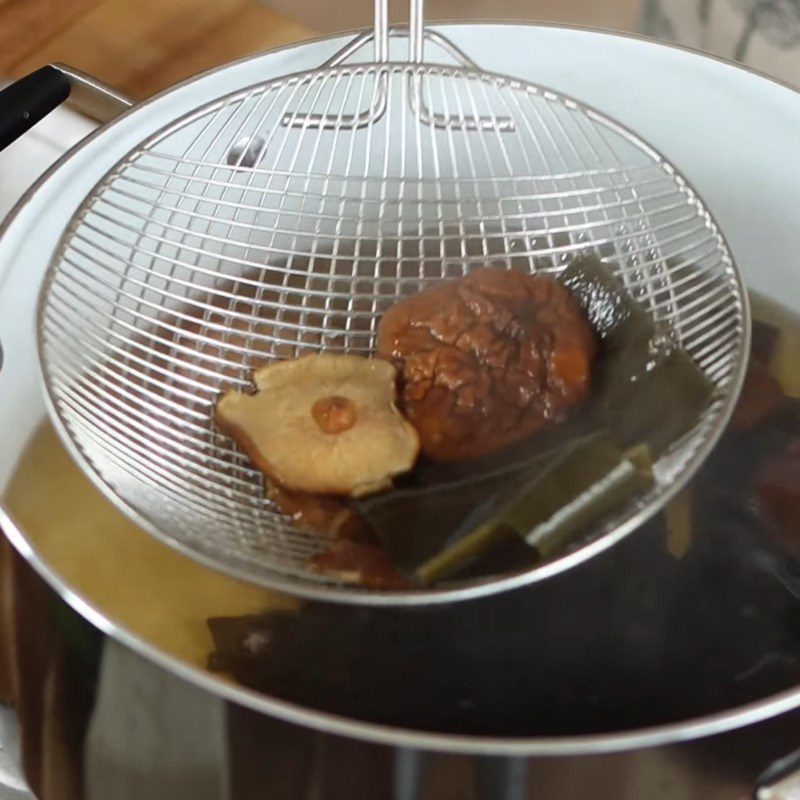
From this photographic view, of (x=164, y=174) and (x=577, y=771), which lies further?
(x=164, y=174)

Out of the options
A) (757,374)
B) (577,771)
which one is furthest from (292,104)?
(577,771)

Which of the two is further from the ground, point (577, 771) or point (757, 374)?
point (757, 374)

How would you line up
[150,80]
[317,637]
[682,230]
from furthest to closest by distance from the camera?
[150,80]
[682,230]
[317,637]

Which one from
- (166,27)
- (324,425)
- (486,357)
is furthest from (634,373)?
(166,27)

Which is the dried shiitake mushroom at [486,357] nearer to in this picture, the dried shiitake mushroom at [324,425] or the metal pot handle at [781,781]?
the dried shiitake mushroom at [324,425]

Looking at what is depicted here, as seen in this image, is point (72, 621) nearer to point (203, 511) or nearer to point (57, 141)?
point (203, 511)

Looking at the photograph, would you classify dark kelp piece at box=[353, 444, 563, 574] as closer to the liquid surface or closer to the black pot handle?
the liquid surface

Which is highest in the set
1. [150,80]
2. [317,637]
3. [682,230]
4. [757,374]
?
[150,80]
